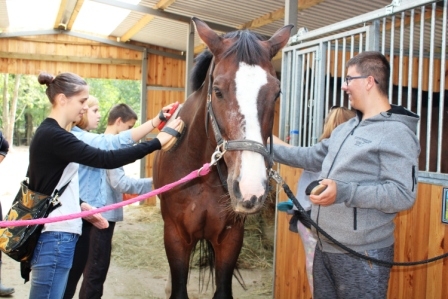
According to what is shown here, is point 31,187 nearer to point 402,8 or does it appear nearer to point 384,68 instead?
point 384,68

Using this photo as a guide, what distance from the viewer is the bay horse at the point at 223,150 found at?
1639mm

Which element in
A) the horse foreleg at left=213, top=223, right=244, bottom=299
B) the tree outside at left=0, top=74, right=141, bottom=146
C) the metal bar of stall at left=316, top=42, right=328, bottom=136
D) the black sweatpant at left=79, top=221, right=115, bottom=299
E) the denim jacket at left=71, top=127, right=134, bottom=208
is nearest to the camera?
the horse foreleg at left=213, top=223, right=244, bottom=299

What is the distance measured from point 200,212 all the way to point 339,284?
86 cm

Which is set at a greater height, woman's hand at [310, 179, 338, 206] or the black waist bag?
woman's hand at [310, 179, 338, 206]

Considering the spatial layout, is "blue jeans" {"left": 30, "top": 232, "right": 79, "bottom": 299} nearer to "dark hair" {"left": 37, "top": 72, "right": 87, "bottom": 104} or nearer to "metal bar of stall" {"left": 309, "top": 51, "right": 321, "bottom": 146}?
"dark hair" {"left": 37, "top": 72, "right": 87, "bottom": 104}

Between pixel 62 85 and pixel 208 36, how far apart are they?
67 centimetres

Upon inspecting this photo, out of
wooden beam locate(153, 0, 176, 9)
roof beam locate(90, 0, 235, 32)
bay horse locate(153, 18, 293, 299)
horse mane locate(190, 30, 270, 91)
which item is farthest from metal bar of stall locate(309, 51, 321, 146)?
roof beam locate(90, 0, 235, 32)

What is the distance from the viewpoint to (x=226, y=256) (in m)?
2.50

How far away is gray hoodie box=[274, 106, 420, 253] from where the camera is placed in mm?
1593

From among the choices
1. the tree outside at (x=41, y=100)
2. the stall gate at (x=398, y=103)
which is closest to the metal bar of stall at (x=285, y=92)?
the stall gate at (x=398, y=103)

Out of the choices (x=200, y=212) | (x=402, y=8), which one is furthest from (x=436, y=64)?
(x=200, y=212)

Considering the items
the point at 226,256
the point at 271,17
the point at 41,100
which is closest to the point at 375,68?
the point at 226,256

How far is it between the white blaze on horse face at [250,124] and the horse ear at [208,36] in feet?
0.81

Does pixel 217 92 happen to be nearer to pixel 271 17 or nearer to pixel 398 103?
pixel 398 103
